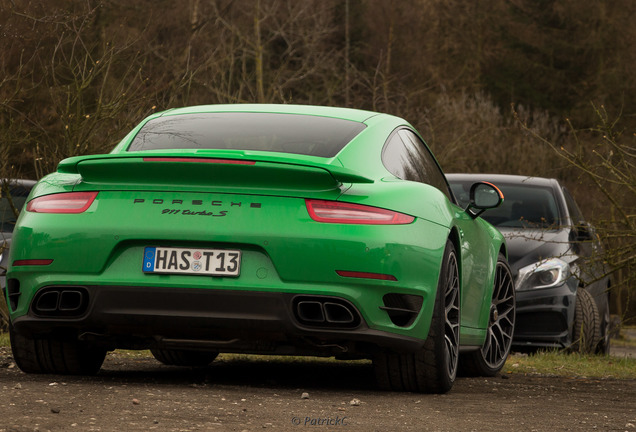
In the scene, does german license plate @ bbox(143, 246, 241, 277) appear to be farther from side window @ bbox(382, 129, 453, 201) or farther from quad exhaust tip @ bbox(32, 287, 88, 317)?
side window @ bbox(382, 129, 453, 201)

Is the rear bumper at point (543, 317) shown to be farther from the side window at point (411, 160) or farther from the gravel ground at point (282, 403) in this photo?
the side window at point (411, 160)

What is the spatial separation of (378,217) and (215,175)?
772 millimetres

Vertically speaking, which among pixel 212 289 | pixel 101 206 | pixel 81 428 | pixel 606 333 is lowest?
pixel 606 333

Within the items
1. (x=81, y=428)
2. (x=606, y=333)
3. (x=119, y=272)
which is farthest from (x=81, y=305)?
(x=606, y=333)

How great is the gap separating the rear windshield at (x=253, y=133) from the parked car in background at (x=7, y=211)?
3937mm

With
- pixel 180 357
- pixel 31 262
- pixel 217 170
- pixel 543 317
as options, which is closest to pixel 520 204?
pixel 543 317

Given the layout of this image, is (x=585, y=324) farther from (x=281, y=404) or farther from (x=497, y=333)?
(x=281, y=404)

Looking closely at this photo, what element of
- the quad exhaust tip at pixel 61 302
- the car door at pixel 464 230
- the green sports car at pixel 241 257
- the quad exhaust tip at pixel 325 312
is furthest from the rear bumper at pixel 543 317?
the quad exhaust tip at pixel 61 302

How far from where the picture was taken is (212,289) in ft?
16.4

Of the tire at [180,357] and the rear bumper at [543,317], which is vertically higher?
the tire at [180,357]

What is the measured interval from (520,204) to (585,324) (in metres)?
1.44

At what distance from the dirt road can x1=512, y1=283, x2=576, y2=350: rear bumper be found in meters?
2.66

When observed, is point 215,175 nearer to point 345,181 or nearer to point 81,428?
point 345,181

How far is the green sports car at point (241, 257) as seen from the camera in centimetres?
501
